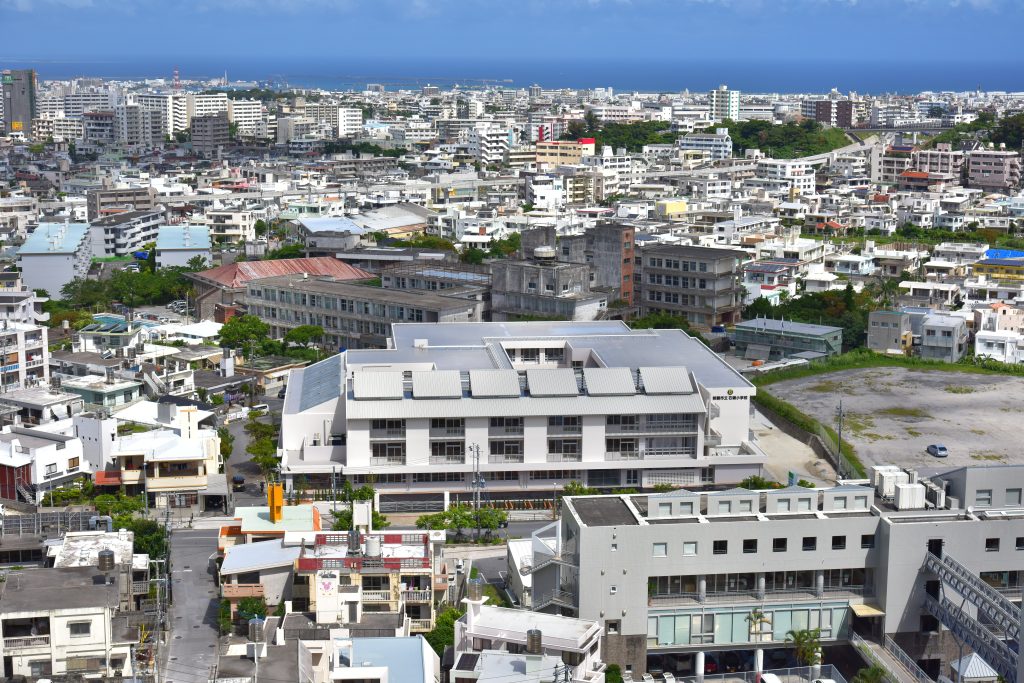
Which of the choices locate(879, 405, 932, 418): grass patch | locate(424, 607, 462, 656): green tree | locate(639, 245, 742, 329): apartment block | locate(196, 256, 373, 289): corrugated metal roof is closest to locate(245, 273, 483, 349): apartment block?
locate(196, 256, 373, 289): corrugated metal roof

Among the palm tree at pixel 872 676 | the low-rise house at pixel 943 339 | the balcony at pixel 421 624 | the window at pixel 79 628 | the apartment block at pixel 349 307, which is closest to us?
the window at pixel 79 628

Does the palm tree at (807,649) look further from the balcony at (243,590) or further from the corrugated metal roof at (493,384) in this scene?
the corrugated metal roof at (493,384)

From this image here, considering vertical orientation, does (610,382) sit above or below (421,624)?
above

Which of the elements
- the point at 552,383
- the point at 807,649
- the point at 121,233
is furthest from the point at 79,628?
the point at 121,233

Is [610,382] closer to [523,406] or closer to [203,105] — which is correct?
[523,406]

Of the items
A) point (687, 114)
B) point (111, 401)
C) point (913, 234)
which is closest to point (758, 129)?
point (687, 114)

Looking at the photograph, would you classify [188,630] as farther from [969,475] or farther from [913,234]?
[913,234]

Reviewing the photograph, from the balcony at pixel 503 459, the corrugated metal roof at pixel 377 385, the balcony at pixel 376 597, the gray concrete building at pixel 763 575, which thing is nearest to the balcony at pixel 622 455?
the balcony at pixel 503 459
